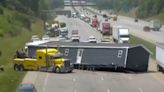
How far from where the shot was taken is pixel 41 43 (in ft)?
245

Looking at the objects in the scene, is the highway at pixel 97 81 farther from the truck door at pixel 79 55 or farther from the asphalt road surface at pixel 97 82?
the truck door at pixel 79 55

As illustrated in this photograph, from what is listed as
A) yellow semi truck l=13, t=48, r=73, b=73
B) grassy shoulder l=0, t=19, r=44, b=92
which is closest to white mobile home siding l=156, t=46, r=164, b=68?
yellow semi truck l=13, t=48, r=73, b=73

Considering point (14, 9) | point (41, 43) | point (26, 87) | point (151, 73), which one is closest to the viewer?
point (26, 87)

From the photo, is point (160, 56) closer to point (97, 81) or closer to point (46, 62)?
point (97, 81)

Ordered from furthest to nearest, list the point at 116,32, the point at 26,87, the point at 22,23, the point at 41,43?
the point at 22,23 → the point at 116,32 → the point at 41,43 → the point at 26,87

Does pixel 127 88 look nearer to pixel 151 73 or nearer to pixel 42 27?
pixel 151 73

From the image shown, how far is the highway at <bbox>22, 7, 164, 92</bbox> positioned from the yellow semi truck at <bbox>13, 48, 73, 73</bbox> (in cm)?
120

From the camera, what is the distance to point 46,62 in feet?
216

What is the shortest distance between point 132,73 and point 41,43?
514 inches

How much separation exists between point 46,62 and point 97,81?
9026 mm

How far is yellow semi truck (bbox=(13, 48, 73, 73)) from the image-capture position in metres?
65.4

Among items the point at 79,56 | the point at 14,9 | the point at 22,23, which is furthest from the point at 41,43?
the point at 14,9

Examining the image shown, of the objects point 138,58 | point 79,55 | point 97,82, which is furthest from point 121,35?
point 97,82

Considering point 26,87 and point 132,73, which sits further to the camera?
point 132,73
